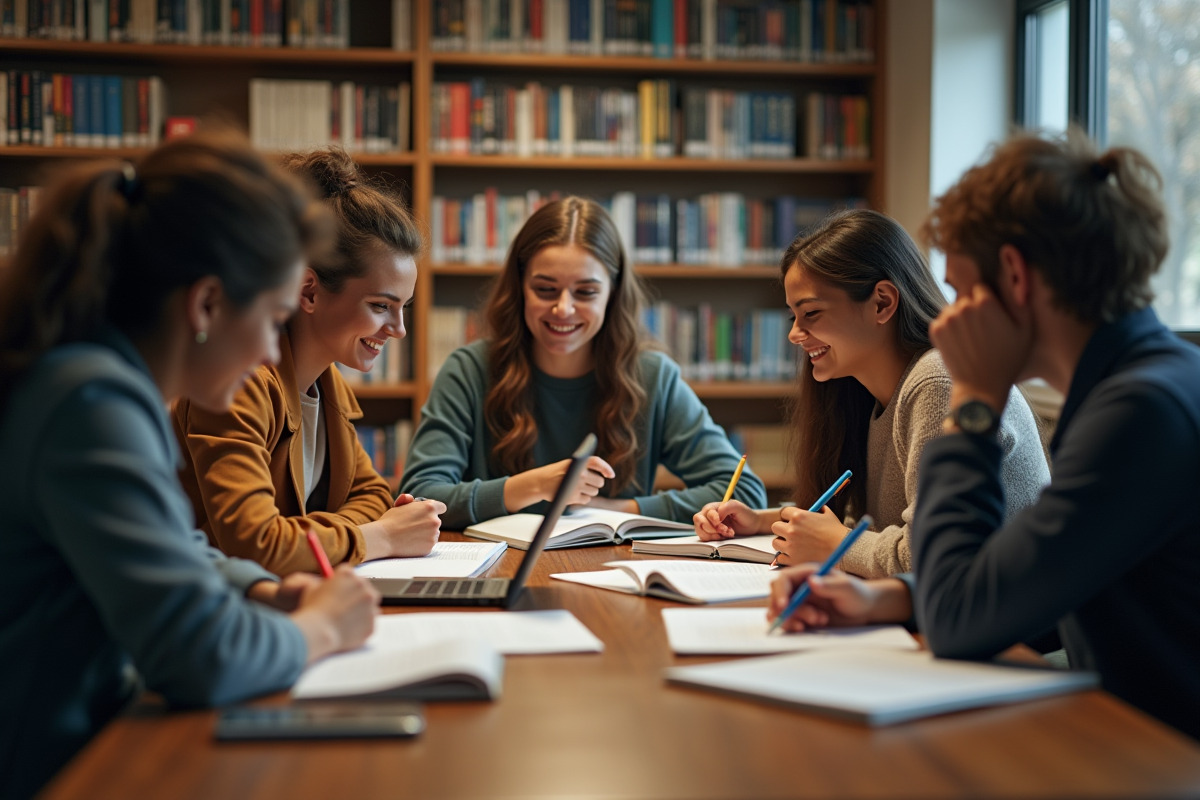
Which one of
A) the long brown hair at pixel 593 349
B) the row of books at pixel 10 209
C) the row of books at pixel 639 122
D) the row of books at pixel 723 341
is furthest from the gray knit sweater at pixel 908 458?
the row of books at pixel 10 209

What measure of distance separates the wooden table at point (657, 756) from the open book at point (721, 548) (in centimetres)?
72

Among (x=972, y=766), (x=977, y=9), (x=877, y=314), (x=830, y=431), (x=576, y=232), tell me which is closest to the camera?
(x=972, y=766)

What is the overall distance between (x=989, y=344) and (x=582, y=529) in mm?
828

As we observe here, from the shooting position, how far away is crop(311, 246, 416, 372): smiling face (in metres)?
1.81

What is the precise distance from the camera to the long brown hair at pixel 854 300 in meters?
1.80

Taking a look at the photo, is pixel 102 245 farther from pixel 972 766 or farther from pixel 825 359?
pixel 825 359

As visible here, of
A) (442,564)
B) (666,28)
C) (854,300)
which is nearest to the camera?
(442,564)

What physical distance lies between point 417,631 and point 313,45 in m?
3.09

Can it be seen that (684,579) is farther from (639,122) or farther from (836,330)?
(639,122)

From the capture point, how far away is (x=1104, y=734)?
0.85 m

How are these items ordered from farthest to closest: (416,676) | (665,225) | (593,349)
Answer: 1. (665,225)
2. (593,349)
3. (416,676)

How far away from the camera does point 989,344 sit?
118 centimetres

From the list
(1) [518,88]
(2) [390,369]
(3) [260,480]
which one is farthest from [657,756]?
(1) [518,88]

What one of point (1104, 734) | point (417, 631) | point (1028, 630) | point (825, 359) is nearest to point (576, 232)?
point (825, 359)
